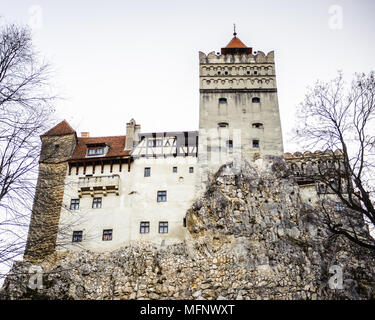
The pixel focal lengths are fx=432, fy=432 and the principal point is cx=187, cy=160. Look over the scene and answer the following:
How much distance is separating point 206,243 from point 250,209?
3.93 meters

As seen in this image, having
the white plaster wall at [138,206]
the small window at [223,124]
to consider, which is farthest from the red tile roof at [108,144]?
the small window at [223,124]

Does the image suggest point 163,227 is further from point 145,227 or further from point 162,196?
point 162,196

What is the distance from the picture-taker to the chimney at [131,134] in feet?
111

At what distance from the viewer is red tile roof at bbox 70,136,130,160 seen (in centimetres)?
3312

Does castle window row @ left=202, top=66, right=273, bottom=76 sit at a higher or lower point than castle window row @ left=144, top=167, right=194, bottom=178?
higher

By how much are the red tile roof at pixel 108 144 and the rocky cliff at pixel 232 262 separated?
304 inches

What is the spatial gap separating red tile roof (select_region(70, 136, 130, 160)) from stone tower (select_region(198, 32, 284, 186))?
6.30 meters

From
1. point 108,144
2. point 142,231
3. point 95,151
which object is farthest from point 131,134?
point 142,231

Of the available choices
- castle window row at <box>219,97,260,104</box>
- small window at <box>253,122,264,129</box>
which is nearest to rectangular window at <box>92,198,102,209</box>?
castle window row at <box>219,97,260,104</box>

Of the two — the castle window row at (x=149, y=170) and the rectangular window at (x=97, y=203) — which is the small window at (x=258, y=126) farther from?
the rectangular window at (x=97, y=203)

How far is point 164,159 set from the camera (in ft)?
106

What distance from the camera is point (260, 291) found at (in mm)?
25969

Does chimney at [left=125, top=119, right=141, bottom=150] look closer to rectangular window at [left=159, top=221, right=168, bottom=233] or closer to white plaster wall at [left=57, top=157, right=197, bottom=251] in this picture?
white plaster wall at [left=57, top=157, right=197, bottom=251]

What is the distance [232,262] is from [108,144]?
46.1 ft
